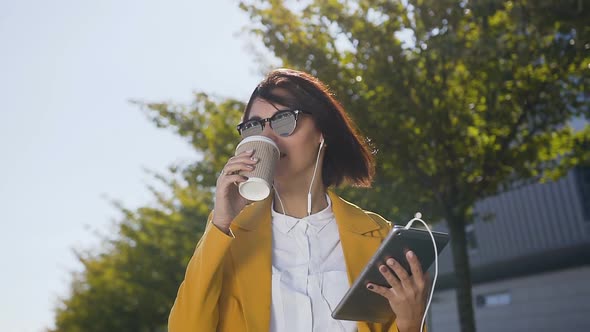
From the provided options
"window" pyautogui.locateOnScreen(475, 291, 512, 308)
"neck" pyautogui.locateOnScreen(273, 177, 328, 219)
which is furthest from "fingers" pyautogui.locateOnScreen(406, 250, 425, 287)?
"window" pyautogui.locateOnScreen(475, 291, 512, 308)

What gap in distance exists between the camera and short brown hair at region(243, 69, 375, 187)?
2768 millimetres

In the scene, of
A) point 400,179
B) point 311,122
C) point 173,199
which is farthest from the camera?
point 173,199

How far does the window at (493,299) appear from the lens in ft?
100

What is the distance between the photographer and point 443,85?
11.0 meters

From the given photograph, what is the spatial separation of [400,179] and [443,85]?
1.74m

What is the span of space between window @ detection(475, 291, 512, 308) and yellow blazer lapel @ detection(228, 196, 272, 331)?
29532 millimetres

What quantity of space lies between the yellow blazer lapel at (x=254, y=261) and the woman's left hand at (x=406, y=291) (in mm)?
416

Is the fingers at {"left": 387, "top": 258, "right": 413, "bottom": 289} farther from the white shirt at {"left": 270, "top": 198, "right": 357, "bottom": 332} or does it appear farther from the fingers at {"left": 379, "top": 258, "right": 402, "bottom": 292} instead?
the white shirt at {"left": 270, "top": 198, "right": 357, "bottom": 332}

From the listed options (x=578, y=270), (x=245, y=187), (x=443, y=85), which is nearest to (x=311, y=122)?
(x=245, y=187)

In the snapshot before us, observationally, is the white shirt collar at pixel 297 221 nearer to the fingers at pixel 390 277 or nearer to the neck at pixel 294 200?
the neck at pixel 294 200

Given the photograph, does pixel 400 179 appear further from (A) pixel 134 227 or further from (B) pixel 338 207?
(A) pixel 134 227

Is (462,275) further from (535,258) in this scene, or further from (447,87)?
Result: (535,258)

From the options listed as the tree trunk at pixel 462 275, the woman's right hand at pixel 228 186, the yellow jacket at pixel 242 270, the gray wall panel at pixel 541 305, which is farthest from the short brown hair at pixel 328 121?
the gray wall panel at pixel 541 305

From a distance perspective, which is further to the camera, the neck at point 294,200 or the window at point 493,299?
the window at point 493,299
